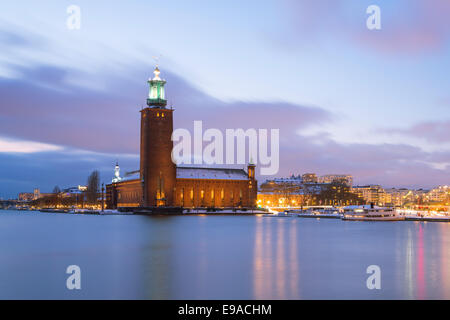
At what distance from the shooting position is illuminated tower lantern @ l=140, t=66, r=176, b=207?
9556cm

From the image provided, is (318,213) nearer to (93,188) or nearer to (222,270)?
(93,188)

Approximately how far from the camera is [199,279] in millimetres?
16641

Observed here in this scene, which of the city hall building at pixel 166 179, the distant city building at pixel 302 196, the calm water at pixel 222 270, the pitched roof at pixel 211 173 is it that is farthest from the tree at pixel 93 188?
the calm water at pixel 222 270

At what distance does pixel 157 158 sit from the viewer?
96562mm

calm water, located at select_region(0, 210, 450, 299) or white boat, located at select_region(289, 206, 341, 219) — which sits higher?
calm water, located at select_region(0, 210, 450, 299)

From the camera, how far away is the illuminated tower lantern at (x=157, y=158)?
9556 centimetres

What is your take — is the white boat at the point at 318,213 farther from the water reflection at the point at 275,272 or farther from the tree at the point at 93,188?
the water reflection at the point at 275,272

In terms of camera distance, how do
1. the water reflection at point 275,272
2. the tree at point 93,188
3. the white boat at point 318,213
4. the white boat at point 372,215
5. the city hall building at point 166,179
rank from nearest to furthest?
the water reflection at point 275,272 → the white boat at point 372,215 → the white boat at point 318,213 → the city hall building at point 166,179 → the tree at point 93,188

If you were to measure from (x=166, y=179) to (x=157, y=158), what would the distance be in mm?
4535

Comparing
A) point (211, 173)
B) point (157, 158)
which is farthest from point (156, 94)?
point (211, 173)

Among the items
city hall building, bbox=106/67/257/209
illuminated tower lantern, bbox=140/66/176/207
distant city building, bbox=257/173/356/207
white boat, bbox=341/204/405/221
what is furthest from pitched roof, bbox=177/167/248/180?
white boat, bbox=341/204/405/221

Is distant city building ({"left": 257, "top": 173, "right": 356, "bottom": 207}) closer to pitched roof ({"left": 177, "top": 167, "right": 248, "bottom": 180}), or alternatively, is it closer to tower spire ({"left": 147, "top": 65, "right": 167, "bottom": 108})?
pitched roof ({"left": 177, "top": 167, "right": 248, "bottom": 180})
